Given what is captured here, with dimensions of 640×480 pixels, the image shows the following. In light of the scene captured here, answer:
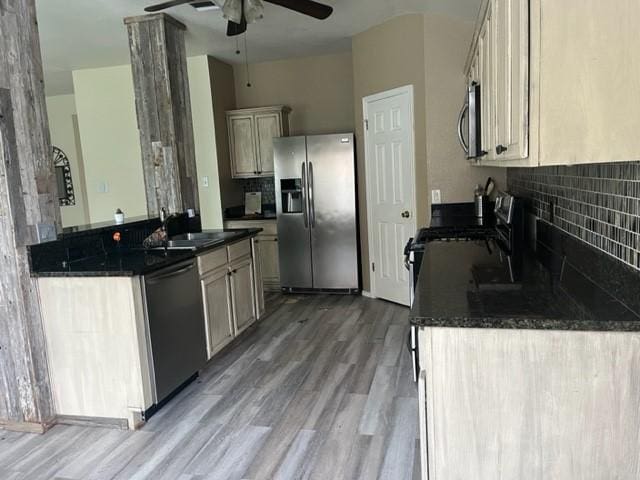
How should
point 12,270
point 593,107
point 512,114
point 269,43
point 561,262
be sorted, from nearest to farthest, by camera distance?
point 593,107 < point 512,114 < point 561,262 < point 12,270 < point 269,43

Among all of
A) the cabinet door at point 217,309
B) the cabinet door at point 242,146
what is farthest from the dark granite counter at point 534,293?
the cabinet door at point 242,146

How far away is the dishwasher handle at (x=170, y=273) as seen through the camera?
263cm

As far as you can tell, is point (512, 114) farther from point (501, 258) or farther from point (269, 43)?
point (269, 43)

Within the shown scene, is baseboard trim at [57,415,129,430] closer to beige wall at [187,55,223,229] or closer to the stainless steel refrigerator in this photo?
the stainless steel refrigerator

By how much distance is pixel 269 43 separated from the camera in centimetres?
484

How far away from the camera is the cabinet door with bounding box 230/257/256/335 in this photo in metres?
3.65

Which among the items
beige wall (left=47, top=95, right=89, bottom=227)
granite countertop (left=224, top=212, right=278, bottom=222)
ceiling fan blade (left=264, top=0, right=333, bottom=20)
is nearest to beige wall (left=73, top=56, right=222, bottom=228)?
granite countertop (left=224, top=212, right=278, bottom=222)

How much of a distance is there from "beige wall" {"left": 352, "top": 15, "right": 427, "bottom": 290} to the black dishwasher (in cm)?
216

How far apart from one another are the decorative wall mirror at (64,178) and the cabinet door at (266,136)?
11.7ft

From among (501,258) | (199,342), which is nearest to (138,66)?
(199,342)

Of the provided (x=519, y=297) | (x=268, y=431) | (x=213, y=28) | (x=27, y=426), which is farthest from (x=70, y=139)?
(x=519, y=297)

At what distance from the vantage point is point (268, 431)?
248 cm

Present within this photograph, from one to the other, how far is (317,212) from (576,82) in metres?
3.94

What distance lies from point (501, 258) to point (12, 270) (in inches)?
98.6
